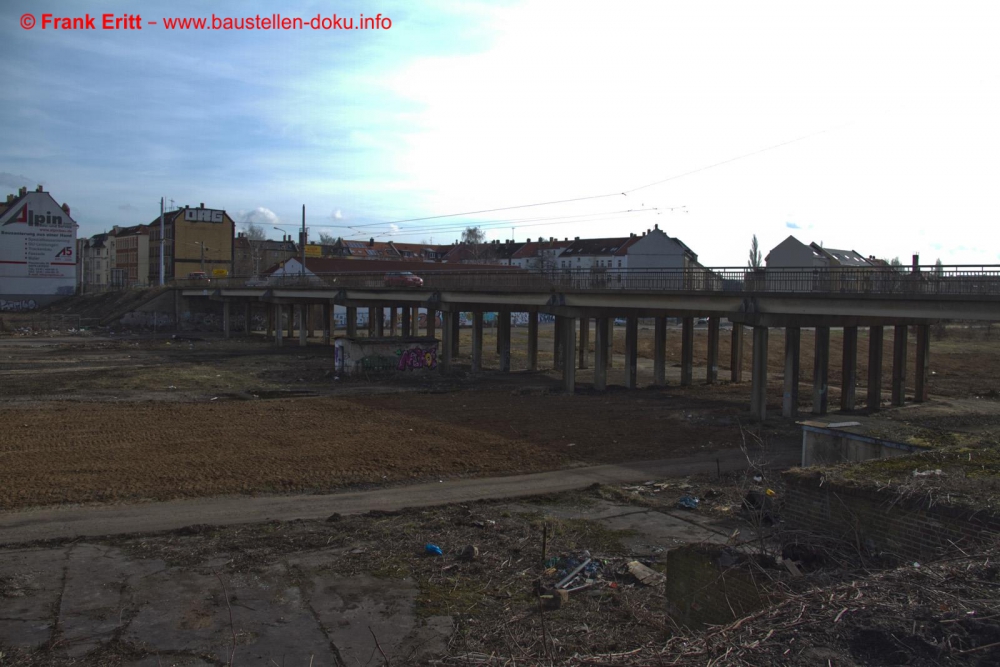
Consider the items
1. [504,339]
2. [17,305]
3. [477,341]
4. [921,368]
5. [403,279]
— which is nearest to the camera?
[921,368]

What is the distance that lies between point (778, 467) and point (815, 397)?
562 inches

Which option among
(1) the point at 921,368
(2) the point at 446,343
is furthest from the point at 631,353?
(1) the point at 921,368

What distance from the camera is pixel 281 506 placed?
18141 millimetres

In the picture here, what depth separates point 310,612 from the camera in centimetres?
1184

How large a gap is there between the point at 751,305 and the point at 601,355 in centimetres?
1204

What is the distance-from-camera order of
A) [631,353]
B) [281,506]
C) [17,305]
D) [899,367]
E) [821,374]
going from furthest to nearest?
[17,305]
[631,353]
[899,367]
[821,374]
[281,506]

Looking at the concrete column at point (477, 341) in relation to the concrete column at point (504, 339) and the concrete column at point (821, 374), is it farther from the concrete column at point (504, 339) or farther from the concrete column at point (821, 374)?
the concrete column at point (821, 374)

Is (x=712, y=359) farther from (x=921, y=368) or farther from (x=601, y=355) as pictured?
(x=921, y=368)

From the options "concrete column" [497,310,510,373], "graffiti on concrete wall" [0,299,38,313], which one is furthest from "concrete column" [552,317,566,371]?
"graffiti on concrete wall" [0,299,38,313]

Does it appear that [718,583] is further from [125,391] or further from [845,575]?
[125,391]

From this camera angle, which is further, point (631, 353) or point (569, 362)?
point (631, 353)

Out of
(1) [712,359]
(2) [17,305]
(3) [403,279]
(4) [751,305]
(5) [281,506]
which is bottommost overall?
(5) [281,506]

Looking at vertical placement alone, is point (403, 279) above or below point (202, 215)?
below

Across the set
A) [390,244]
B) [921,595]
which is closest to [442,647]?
[921,595]
